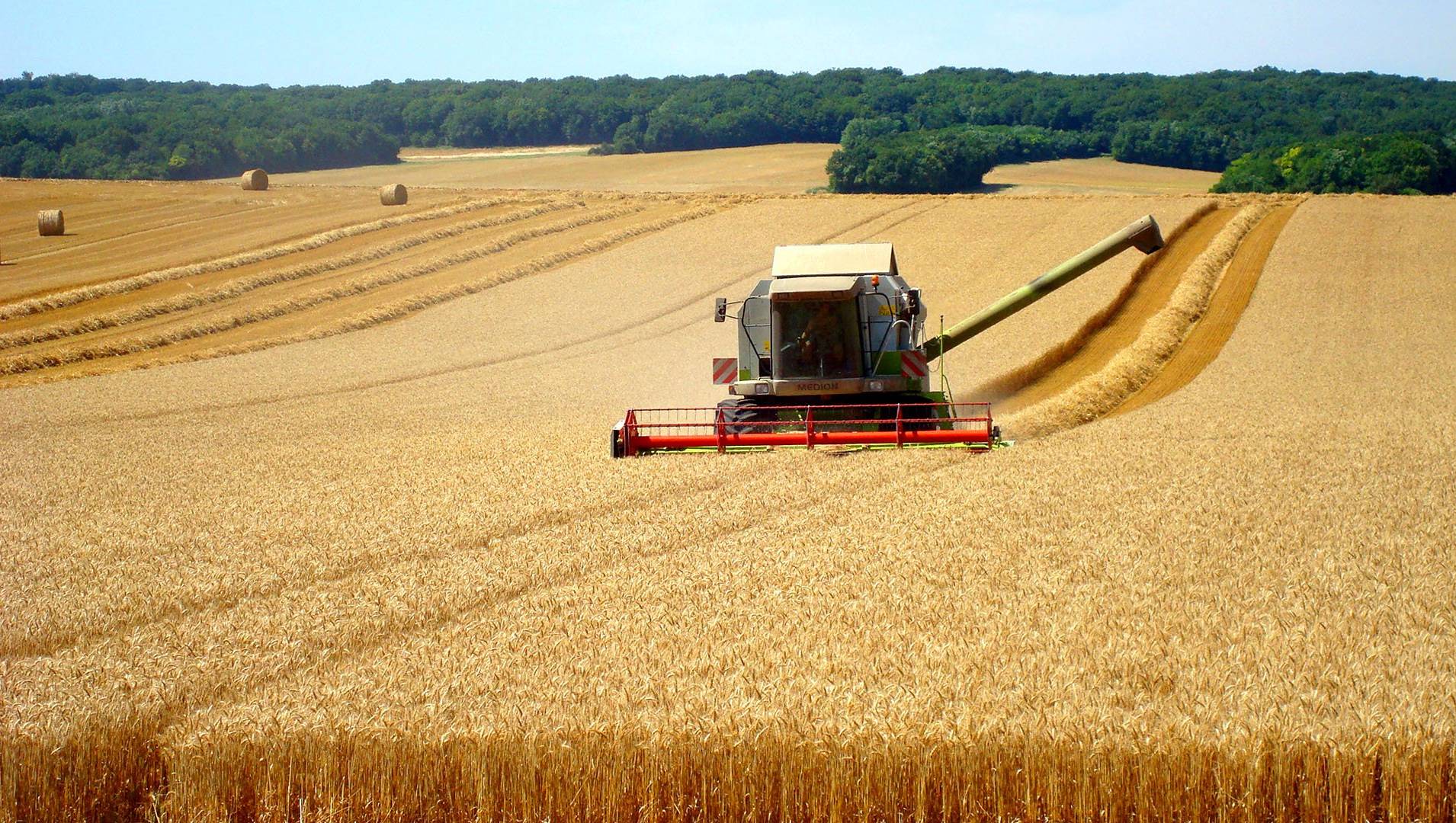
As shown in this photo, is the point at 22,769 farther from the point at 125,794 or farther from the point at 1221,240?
the point at 1221,240

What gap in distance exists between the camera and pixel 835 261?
50.7 feet

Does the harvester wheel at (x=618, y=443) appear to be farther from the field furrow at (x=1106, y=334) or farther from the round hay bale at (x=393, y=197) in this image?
the round hay bale at (x=393, y=197)

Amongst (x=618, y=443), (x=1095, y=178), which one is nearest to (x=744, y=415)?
(x=618, y=443)

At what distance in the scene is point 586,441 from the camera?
15.2 meters

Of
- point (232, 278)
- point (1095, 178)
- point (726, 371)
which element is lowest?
point (232, 278)

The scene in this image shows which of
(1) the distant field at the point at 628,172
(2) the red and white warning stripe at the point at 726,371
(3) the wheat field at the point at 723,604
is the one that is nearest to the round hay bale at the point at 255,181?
(1) the distant field at the point at 628,172

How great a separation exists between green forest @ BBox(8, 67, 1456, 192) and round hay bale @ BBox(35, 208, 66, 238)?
1299 inches

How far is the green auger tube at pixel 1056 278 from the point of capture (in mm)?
16531

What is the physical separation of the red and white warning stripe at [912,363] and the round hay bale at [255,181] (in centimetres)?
4173

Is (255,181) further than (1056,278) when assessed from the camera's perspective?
Yes

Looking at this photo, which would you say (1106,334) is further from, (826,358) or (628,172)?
(628,172)

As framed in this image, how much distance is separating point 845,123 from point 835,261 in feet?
242

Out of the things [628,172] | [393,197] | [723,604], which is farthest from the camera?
[628,172]

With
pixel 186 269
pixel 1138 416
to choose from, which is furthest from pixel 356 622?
pixel 186 269
